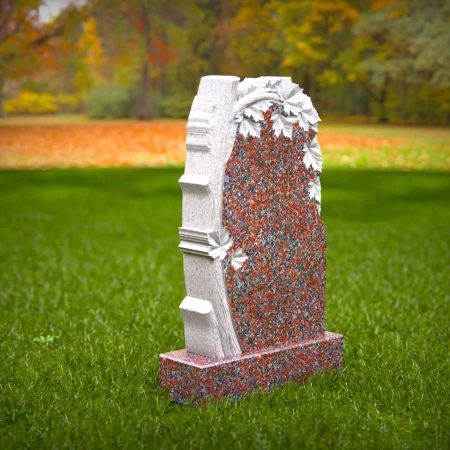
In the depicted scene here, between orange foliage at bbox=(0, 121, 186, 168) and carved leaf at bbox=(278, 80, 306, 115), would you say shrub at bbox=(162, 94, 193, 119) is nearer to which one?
orange foliage at bbox=(0, 121, 186, 168)

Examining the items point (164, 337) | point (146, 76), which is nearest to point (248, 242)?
point (164, 337)

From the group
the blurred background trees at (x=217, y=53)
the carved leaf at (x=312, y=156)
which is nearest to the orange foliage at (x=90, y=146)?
the blurred background trees at (x=217, y=53)

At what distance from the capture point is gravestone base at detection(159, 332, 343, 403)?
482 cm

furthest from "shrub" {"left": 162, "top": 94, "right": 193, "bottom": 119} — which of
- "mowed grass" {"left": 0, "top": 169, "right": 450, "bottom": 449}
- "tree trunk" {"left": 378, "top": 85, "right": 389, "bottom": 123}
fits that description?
"mowed grass" {"left": 0, "top": 169, "right": 450, "bottom": 449}

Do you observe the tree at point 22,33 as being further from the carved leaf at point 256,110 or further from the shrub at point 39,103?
the carved leaf at point 256,110

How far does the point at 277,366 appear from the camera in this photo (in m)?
5.14

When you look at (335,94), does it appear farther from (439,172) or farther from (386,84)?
(439,172)

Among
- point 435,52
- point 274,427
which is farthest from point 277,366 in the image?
point 435,52

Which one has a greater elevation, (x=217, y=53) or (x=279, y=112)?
(x=217, y=53)

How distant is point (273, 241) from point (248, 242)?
0.22 metres

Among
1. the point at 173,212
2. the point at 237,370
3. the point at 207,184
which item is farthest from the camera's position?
the point at 173,212

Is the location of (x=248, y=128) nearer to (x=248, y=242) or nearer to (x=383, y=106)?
(x=248, y=242)

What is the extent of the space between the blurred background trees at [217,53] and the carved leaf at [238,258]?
1258cm

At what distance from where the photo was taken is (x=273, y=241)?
5129 millimetres
